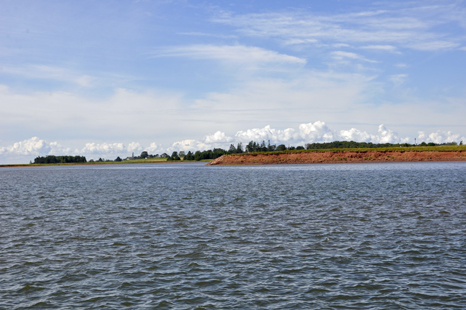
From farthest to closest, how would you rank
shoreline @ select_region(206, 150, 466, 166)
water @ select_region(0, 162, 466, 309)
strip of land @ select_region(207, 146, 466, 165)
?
shoreline @ select_region(206, 150, 466, 166), strip of land @ select_region(207, 146, 466, 165), water @ select_region(0, 162, 466, 309)

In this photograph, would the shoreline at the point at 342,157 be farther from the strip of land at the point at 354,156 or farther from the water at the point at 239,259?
the water at the point at 239,259

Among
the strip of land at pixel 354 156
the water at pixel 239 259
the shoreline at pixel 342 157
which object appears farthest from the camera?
the shoreline at pixel 342 157

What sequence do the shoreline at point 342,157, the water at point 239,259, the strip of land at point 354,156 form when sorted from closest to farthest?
the water at point 239,259, the strip of land at point 354,156, the shoreline at point 342,157

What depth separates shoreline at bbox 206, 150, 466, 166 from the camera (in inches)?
5536

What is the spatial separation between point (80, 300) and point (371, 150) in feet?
511

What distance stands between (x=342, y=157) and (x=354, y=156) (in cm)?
505

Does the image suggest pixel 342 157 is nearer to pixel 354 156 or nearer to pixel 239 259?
pixel 354 156

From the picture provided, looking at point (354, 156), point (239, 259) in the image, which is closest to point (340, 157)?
point (354, 156)

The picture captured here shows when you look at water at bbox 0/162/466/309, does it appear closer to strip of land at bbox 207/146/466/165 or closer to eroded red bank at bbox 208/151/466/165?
eroded red bank at bbox 208/151/466/165

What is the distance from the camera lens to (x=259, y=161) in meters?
175

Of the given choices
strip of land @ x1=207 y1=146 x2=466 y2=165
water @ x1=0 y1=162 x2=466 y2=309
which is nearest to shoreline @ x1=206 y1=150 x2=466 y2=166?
strip of land @ x1=207 y1=146 x2=466 y2=165

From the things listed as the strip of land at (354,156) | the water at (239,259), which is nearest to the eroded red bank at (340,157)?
the strip of land at (354,156)

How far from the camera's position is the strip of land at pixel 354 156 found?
140500mm

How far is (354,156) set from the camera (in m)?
155
